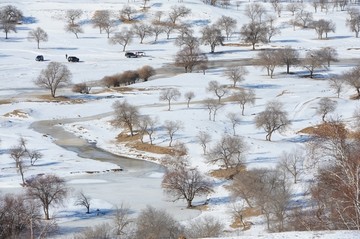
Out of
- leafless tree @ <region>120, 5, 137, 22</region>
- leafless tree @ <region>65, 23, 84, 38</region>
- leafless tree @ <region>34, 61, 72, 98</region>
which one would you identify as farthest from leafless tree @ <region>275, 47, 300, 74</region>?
leafless tree @ <region>120, 5, 137, 22</region>

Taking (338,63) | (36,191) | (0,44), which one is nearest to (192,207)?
(36,191)

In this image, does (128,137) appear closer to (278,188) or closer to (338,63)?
(278,188)

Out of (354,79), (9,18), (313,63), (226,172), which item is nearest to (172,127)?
(226,172)

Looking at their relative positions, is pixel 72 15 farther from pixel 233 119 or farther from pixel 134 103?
pixel 233 119

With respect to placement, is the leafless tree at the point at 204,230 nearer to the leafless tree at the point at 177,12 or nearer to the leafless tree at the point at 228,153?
the leafless tree at the point at 228,153

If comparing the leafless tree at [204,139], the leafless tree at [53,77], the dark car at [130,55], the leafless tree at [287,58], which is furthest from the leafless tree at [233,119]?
the dark car at [130,55]
